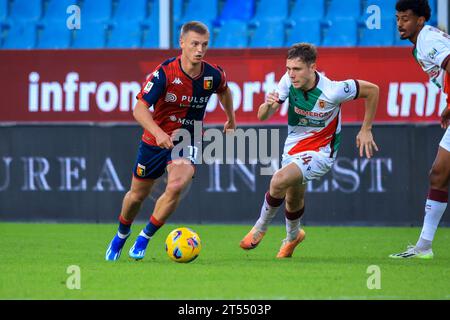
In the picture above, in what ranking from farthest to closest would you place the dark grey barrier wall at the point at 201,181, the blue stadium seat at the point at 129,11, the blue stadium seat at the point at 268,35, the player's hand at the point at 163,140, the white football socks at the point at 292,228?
the blue stadium seat at the point at 129,11 → the blue stadium seat at the point at 268,35 → the dark grey barrier wall at the point at 201,181 → the white football socks at the point at 292,228 → the player's hand at the point at 163,140

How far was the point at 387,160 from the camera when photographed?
13.8 m

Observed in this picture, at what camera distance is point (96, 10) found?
1759 cm

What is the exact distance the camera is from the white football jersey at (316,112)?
9383mm

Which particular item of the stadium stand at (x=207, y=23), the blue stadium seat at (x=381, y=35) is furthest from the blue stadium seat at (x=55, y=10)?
the blue stadium seat at (x=381, y=35)

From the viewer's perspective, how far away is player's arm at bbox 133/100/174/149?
8.58 meters

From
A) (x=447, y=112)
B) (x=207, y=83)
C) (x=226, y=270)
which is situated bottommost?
(x=226, y=270)

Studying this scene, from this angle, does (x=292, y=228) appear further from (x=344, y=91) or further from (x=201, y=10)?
(x=201, y=10)

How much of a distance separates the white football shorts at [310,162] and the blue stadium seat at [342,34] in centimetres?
770

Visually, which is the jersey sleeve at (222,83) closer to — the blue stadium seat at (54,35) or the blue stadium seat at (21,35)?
the blue stadium seat at (54,35)

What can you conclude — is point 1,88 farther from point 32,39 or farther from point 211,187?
point 211,187

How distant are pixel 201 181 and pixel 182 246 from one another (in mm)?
5167

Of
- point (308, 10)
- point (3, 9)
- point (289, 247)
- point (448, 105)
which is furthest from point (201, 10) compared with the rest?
point (448, 105)

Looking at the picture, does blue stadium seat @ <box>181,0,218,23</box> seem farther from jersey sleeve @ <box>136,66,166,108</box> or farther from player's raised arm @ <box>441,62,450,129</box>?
jersey sleeve @ <box>136,66,166,108</box>
